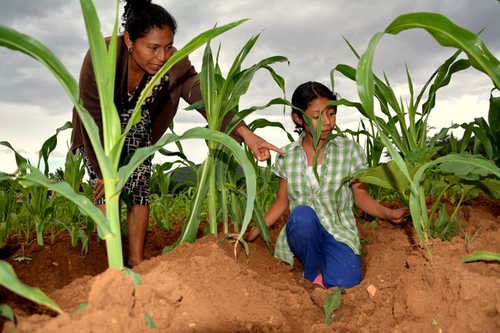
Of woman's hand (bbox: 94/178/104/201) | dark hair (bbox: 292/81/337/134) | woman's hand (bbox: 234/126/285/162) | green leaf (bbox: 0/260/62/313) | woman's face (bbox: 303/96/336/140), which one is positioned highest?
dark hair (bbox: 292/81/337/134)

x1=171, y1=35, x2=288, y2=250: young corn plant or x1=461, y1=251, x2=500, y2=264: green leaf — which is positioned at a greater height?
x1=171, y1=35, x2=288, y2=250: young corn plant

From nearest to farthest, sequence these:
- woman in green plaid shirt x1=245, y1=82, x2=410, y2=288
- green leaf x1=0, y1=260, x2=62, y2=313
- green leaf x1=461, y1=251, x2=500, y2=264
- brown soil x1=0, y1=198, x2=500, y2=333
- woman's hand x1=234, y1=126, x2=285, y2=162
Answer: green leaf x1=0, y1=260, x2=62, y2=313 → brown soil x1=0, y1=198, x2=500, y2=333 → green leaf x1=461, y1=251, x2=500, y2=264 → woman's hand x1=234, y1=126, x2=285, y2=162 → woman in green plaid shirt x1=245, y1=82, x2=410, y2=288

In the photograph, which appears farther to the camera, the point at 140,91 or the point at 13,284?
the point at 140,91

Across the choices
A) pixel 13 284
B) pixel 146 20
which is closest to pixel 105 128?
pixel 13 284

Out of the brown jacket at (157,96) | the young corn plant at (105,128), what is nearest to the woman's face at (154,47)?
the brown jacket at (157,96)

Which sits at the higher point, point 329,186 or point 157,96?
point 157,96

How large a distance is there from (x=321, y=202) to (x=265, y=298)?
2.90 feet

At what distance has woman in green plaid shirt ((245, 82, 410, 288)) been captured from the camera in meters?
1.76

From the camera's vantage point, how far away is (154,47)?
1520 millimetres

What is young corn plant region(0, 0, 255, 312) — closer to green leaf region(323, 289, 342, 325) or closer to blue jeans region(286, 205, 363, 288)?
green leaf region(323, 289, 342, 325)

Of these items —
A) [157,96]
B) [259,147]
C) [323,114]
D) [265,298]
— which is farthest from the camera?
[157,96]

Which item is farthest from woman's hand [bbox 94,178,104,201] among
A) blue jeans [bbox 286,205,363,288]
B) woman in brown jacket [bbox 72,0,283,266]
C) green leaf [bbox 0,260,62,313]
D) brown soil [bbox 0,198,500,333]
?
green leaf [bbox 0,260,62,313]

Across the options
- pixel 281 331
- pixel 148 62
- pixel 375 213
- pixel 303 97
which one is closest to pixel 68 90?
pixel 148 62

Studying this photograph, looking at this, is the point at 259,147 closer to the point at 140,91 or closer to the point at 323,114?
the point at 323,114
